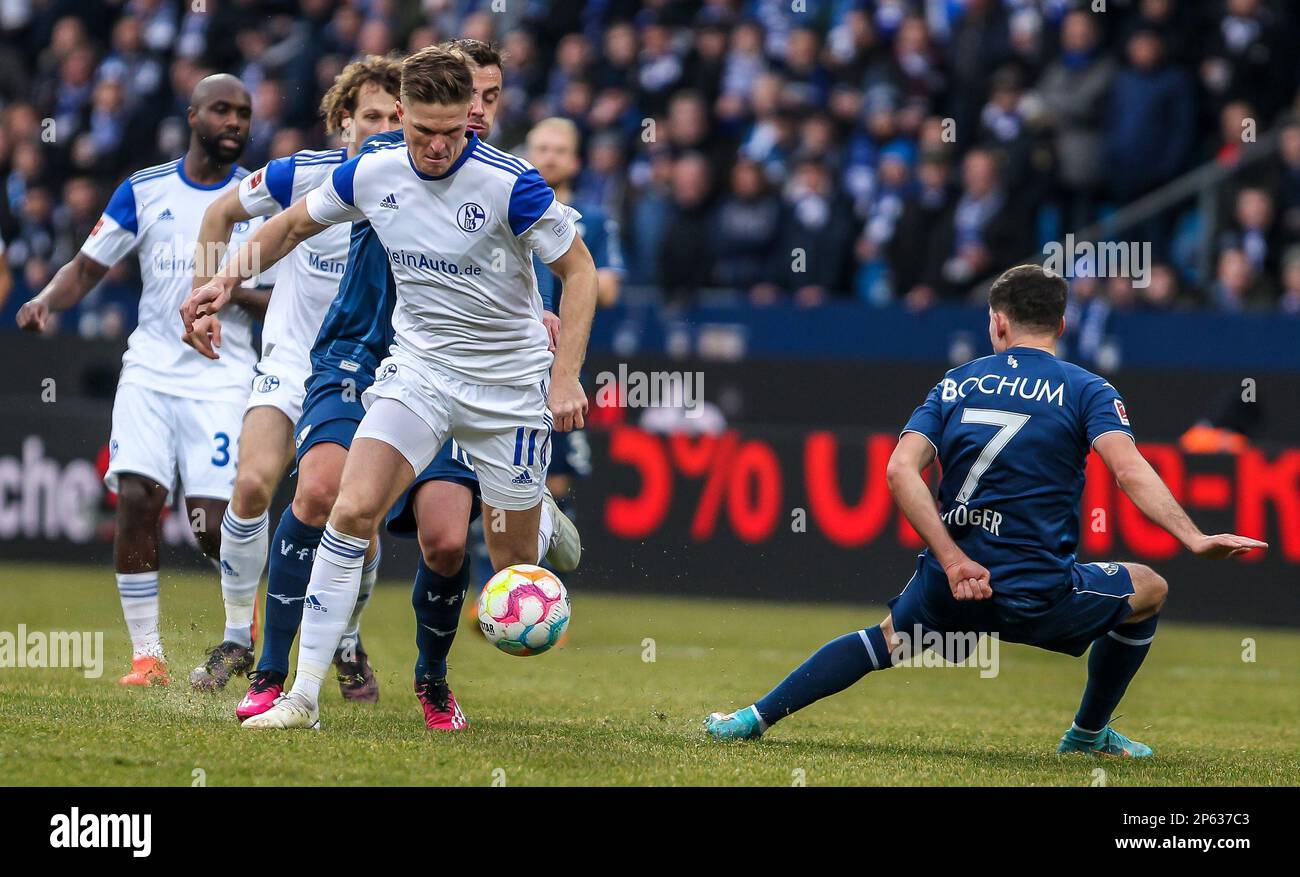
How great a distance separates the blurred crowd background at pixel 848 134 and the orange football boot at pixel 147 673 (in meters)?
6.22

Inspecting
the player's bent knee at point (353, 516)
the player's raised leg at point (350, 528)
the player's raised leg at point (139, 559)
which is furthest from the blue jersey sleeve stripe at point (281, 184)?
the player's raised leg at point (139, 559)

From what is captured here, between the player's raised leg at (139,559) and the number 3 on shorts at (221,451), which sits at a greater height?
the number 3 on shorts at (221,451)

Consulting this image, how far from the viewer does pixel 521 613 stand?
6.54 meters

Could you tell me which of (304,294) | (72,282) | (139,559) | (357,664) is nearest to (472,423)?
(304,294)

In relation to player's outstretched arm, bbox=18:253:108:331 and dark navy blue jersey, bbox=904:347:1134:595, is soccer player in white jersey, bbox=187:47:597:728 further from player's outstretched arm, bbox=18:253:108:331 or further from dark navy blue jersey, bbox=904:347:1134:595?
player's outstretched arm, bbox=18:253:108:331

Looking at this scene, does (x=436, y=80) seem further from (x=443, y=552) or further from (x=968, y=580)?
(x=968, y=580)

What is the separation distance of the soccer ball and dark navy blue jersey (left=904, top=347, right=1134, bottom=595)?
1.42 meters

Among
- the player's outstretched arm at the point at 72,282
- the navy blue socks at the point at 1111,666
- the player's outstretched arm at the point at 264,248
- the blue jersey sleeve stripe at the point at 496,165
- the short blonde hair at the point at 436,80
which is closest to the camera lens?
the short blonde hair at the point at 436,80

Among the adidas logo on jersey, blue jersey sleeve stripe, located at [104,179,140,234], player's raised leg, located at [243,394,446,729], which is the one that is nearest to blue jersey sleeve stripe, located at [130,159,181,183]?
blue jersey sleeve stripe, located at [104,179,140,234]

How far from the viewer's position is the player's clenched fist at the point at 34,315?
26.9 feet

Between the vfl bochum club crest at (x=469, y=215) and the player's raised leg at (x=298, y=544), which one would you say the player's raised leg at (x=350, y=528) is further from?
the vfl bochum club crest at (x=469, y=215)

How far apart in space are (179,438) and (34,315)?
87 centimetres
